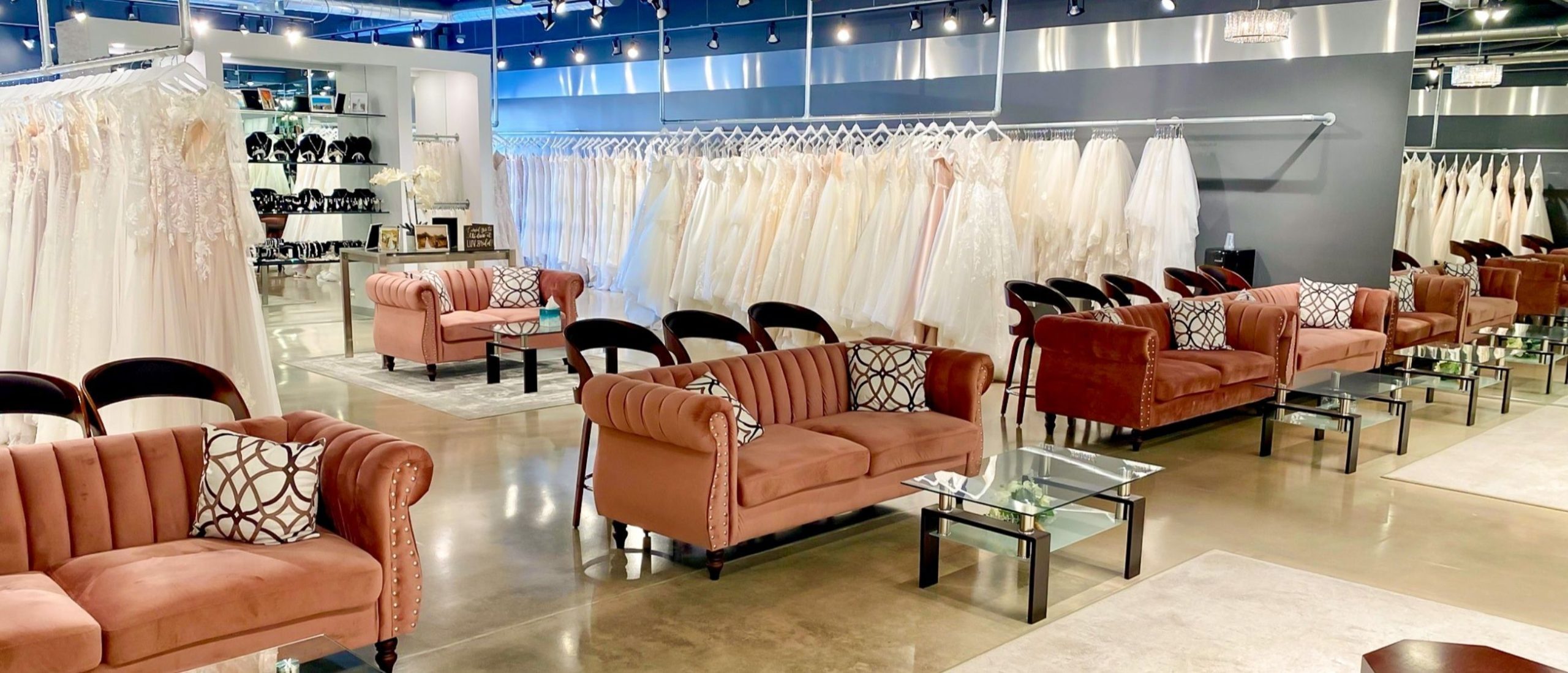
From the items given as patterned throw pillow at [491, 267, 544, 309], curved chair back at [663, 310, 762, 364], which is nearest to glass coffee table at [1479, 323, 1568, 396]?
curved chair back at [663, 310, 762, 364]

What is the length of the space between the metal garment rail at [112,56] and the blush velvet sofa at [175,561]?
7.92ft

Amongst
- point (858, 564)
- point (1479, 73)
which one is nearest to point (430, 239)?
point (858, 564)

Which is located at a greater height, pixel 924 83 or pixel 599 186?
pixel 924 83

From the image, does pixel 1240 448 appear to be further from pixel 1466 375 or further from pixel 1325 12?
pixel 1325 12

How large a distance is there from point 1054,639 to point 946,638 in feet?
1.17

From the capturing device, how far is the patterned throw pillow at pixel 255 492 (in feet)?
10.9

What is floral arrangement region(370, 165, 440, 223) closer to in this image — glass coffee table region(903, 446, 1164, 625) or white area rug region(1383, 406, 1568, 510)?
glass coffee table region(903, 446, 1164, 625)

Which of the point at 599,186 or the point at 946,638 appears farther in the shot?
the point at 599,186

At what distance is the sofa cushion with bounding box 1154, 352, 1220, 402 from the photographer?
6.37 m

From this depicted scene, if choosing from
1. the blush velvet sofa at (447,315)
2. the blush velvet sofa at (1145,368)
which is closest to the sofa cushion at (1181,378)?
the blush velvet sofa at (1145,368)

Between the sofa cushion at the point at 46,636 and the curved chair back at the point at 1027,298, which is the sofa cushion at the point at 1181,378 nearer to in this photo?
the curved chair back at the point at 1027,298

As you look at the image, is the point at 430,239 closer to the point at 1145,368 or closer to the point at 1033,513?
the point at 1145,368

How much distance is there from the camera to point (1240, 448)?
6.59 m

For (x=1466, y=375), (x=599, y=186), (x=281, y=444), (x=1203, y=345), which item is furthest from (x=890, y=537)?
(x=599, y=186)
